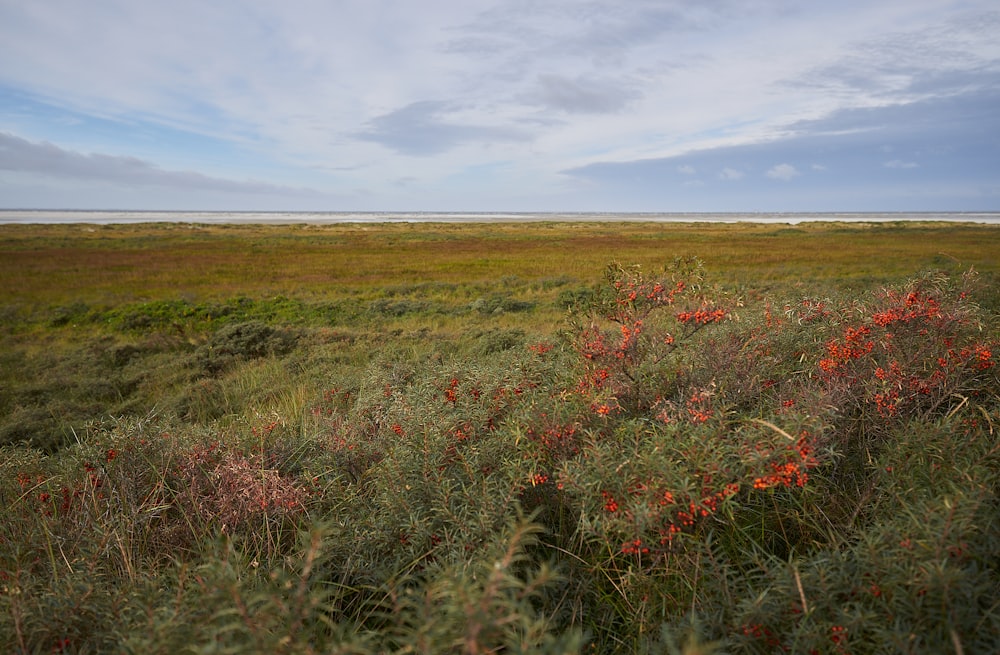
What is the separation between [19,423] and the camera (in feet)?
21.4

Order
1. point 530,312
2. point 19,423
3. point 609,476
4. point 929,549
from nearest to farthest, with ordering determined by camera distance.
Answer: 1. point 929,549
2. point 609,476
3. point 19,423
4. point 530,312

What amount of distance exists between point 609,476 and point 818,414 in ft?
3.34

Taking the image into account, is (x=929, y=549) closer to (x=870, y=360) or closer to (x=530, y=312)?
(x=870, y=360)

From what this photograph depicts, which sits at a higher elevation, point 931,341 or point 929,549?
point 931,341

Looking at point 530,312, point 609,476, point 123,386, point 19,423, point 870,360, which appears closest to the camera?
point 609,476

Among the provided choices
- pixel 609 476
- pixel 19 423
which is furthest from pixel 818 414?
pixel 19 423

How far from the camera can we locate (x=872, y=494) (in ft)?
8.05

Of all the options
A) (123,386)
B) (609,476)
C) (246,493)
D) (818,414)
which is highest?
(818,414)

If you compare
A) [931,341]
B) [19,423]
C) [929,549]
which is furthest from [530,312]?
[929,549]

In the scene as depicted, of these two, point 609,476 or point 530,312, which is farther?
point 530,312

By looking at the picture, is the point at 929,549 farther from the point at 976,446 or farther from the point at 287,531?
the point at 287,531

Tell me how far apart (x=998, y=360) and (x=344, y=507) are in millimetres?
3793

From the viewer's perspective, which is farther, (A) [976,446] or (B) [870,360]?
(B) [870,360]

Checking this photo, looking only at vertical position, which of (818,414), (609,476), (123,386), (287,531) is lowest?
(123,386)
